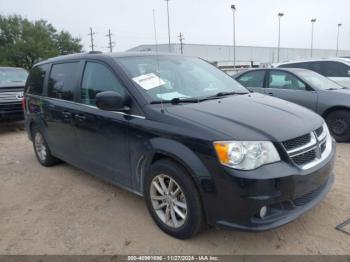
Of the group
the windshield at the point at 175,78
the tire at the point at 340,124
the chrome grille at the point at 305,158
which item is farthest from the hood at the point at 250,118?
the tire at the point at 340,124

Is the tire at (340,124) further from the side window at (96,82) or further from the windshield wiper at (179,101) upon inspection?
the side window at (96,82)

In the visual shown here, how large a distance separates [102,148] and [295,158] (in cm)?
210

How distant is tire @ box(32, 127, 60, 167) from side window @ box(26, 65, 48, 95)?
65cm

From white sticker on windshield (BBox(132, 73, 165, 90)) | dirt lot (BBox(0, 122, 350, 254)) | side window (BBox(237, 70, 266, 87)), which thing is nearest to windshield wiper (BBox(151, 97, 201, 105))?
white sticker on windshield (BBox(132, 73, 165, 90))

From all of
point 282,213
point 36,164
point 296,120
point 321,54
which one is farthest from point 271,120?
point 321,54

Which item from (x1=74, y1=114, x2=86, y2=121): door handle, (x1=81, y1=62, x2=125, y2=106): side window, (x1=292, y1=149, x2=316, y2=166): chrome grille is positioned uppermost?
(x1=81, y1=62, x2=125, y2=106): side window

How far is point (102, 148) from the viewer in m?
3.68

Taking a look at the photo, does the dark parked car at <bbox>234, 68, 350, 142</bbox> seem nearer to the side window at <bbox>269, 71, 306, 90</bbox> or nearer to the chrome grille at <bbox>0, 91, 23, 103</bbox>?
the side window at <bbox>269, 71, 306, 90</bbox>

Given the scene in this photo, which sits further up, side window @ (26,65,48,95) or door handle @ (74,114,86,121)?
side window @ (26,65,48,95)

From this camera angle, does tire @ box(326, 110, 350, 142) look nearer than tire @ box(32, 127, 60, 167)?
No

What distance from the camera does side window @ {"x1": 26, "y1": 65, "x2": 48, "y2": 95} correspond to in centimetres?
505

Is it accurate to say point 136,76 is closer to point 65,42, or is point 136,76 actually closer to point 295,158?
point 295,158

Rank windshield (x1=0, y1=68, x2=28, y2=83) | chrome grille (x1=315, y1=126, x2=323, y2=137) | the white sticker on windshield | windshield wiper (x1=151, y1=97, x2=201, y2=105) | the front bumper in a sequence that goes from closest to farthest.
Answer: the front bumper
chrome grille (x1=315, y1=126, x2=323, y2=137)
windshield wiper (x1=151, y1=97, x2=201, y2=105)
the white sticker on windshield
windshield (x1=0, y1=68, x2=28, y2=83)

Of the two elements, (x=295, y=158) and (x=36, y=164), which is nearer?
(x=295, y=158)
